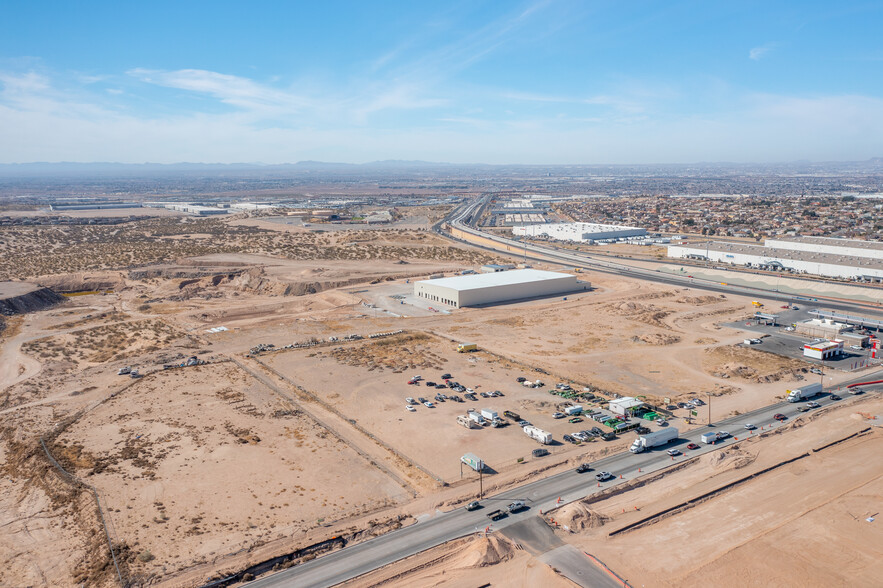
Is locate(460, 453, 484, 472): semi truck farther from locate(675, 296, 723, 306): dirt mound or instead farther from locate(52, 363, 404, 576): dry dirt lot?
locate(675, 296, 723, 306): dirt mound

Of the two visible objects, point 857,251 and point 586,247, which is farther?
point 586,247

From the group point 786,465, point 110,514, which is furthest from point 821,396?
point 110,514

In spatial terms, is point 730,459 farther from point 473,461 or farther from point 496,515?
point 496,515

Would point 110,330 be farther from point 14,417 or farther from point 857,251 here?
point 857,251

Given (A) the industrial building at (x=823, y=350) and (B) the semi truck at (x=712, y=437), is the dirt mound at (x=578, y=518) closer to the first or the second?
(B) the semi truck at (x=712, y=437)

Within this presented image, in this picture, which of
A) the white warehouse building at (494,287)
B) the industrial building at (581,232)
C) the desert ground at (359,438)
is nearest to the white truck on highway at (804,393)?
the desert ground at (359,438)

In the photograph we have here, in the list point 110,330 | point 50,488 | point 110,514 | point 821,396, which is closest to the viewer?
point 110,514
